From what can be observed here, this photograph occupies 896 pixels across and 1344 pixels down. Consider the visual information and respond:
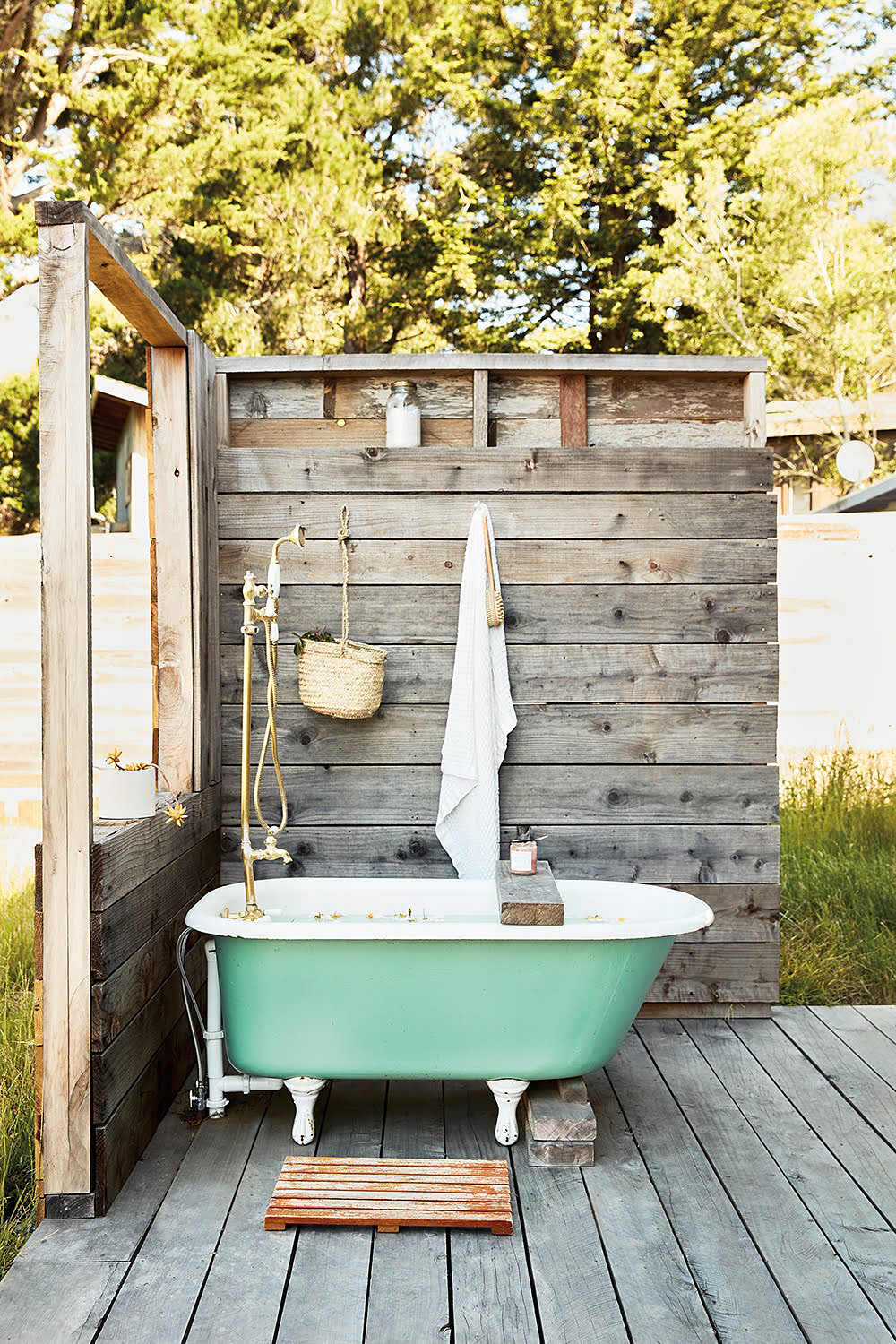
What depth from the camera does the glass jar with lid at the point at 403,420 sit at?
3889 millimetres

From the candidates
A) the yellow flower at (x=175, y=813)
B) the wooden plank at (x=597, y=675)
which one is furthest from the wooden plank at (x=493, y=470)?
the yellow flower at (x=175, y=813)

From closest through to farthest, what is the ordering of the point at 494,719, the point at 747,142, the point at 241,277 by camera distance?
1. the point at 494,719
2. the point at 241,277
3. the point at 747,142

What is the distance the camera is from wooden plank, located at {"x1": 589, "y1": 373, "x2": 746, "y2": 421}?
4.04 meters

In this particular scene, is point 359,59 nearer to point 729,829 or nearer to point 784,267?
point 784,267

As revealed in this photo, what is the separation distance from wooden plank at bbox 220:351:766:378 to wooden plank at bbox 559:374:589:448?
0.25ft

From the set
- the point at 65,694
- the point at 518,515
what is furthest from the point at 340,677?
the point at 65,694

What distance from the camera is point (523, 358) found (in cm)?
391

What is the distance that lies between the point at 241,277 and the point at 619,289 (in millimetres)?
3721

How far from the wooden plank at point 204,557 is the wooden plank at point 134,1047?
0.59 m

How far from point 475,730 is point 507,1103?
1132 mm

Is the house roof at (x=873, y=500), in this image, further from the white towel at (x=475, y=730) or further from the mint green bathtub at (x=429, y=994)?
the mint green bathtub at (x=429, y=994)

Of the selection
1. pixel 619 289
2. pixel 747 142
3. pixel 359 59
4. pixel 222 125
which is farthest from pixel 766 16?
pixel 222 125

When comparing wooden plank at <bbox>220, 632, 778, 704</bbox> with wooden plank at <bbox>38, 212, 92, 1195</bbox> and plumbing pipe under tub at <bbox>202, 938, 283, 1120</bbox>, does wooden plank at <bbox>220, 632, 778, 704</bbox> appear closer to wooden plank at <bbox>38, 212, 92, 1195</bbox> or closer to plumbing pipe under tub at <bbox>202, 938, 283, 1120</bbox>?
plumbing pipe under tub at <bbox>202, 938, 283, 1120</bbox>

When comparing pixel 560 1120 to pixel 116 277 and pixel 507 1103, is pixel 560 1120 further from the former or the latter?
pixel 116 277
